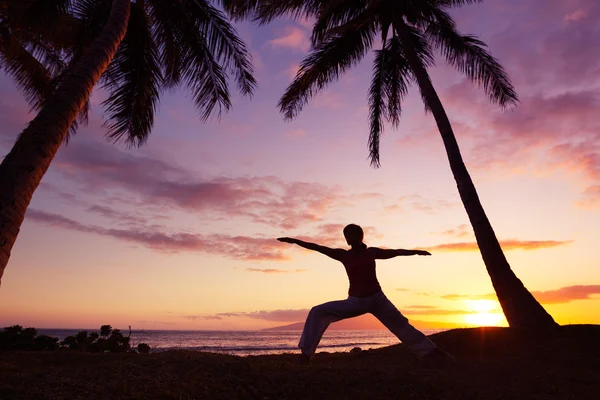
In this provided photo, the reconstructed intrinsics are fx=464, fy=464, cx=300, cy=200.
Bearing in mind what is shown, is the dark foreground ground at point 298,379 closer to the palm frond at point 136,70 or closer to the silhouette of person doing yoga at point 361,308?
the silhouette of person doing yoga at point 361,308

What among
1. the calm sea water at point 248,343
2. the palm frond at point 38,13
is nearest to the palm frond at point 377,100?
the palm frond at point 38,13

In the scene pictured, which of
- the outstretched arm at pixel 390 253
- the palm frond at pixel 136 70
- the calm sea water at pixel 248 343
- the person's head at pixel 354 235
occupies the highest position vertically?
the palm frond at pixel 136 70

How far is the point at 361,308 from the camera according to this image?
20.7 ft

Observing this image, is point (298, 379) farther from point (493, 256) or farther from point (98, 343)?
point (98, 343)

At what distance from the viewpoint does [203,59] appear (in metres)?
12.9

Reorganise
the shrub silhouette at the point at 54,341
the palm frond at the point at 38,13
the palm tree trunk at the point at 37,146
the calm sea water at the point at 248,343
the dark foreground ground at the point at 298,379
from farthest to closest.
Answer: the calm sea water at the point at 248,343, the shrub silhouette at the point at 54,341, the palm frond at the point at 38,13, the palm tree trunk at the point at 37,146, the dark foreground ground at the point at 298,379

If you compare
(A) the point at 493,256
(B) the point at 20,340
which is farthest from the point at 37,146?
(A) the point at 493,256

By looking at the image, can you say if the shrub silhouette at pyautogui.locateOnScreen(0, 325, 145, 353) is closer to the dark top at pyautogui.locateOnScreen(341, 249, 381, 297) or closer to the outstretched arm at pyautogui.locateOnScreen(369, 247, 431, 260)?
the dark top at pyautogui.locateOnScreen(341, 249, 381, 297)

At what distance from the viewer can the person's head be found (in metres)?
6.64

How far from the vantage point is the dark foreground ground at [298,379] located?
14.9 ft

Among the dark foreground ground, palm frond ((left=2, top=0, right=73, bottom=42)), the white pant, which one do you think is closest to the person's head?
the white pant

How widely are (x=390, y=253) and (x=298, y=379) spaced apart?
7.37ft

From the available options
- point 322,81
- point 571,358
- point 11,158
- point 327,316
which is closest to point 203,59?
point 322,81

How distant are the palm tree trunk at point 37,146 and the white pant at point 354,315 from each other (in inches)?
148
